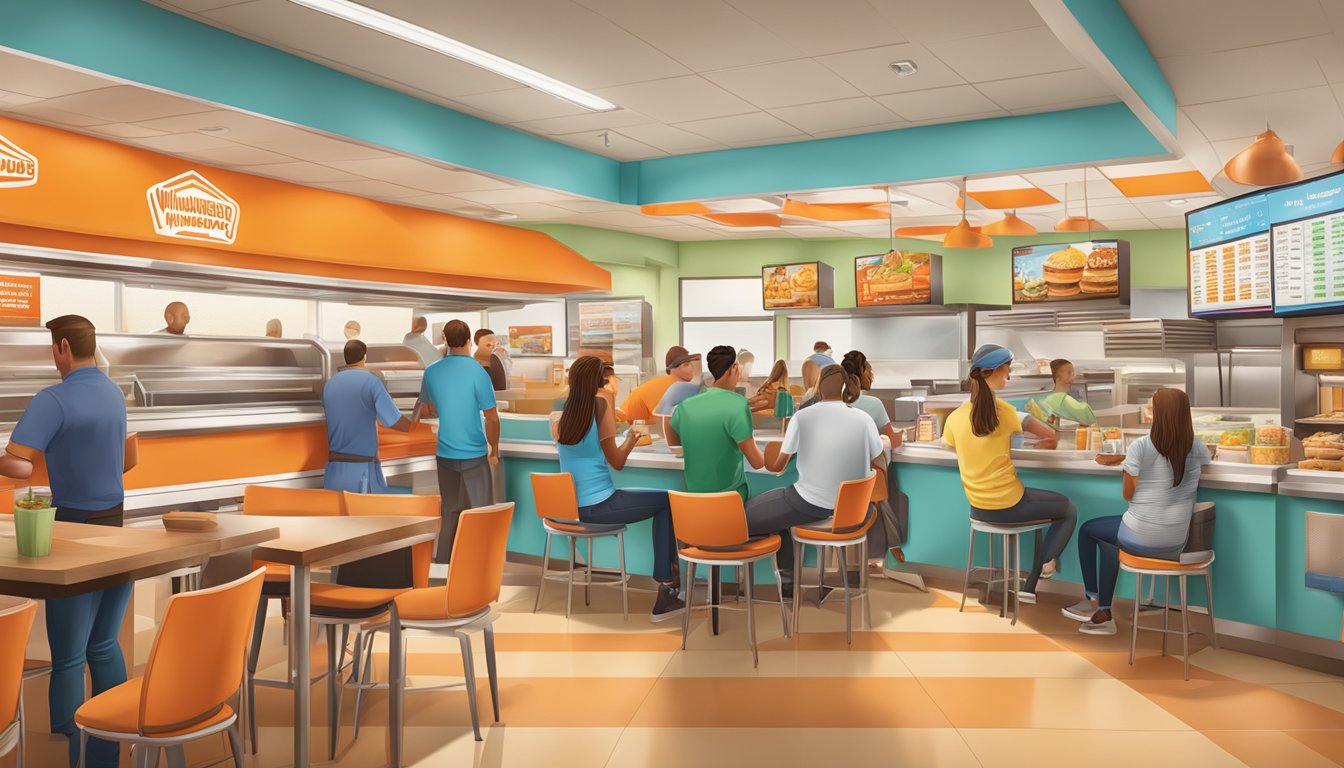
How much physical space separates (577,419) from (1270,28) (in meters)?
3.91

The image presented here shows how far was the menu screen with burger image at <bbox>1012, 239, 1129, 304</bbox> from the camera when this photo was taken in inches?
301

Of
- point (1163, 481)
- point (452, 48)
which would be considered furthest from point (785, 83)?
point (1163, 481)

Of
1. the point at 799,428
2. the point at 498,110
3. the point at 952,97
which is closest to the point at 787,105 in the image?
the point at 952,97

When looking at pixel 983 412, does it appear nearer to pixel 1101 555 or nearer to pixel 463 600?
pixel 1101 555

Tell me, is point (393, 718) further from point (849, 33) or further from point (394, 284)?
point (394, 284)

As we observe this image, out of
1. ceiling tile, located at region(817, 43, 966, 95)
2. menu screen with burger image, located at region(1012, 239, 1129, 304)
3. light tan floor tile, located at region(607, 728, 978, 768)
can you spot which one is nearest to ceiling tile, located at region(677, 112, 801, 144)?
ceiling tile, located at region(817, 43, 966, 95)

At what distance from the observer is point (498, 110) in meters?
6.44

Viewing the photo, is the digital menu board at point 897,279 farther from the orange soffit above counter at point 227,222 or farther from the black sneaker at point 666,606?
the black sneaker at point 666,606

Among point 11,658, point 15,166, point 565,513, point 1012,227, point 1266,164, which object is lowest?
point 565,513

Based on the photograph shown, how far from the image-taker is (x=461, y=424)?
5691mm

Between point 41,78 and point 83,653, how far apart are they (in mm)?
3158

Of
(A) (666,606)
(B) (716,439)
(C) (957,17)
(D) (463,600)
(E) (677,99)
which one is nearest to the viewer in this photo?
(D) (463,600)

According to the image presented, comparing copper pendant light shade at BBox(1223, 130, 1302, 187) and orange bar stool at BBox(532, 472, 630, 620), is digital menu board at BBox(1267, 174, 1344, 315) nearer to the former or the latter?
copper pendant light shade at BBox(1223, 130, 1302, 187)

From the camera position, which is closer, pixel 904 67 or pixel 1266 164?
pixel 1266 164
